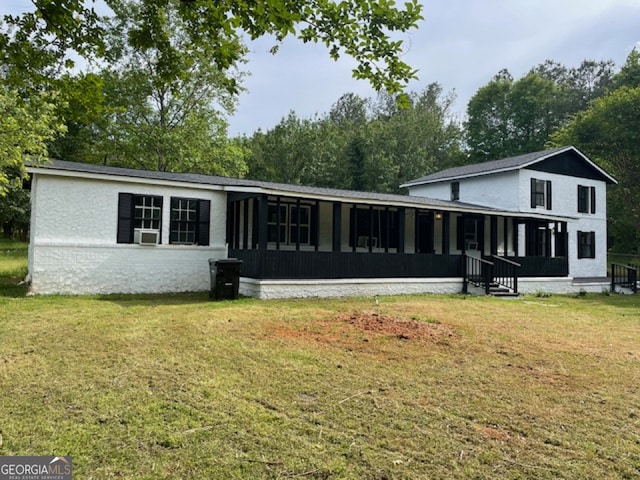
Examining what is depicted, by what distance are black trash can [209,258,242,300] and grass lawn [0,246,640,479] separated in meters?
2.81

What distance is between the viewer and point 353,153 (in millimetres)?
39031

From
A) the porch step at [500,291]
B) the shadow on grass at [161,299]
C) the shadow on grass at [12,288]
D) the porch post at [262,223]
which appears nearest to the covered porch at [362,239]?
the porch post at [262,223]

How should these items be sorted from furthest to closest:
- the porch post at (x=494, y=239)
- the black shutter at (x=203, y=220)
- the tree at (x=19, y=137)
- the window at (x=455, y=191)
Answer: the window at (x=455, y=191), the porch post at (x=494, y=239), the black shutter at (x=203, y=220), the tree at (x=19, y=137)

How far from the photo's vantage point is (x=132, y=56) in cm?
2734

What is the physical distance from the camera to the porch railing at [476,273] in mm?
14164

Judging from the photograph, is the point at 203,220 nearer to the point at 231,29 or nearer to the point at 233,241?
the point at 233,241

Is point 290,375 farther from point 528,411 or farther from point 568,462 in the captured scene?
point 568,462

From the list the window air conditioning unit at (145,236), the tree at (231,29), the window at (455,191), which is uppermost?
the window at (455,191)

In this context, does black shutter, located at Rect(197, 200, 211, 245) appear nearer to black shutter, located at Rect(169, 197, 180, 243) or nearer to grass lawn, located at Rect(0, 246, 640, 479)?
black shutter, located at Rect(169, 197, 180, 243)

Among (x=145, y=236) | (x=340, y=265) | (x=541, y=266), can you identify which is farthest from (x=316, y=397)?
(x=541, y=266)

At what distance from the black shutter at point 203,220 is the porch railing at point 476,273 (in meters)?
8.80

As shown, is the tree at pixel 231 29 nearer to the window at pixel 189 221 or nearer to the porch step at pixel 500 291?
the window at pixel 189 221

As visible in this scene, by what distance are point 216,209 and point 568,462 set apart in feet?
38.2

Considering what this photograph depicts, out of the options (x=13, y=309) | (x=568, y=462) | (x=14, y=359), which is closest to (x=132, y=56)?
(x=13, y=309)
